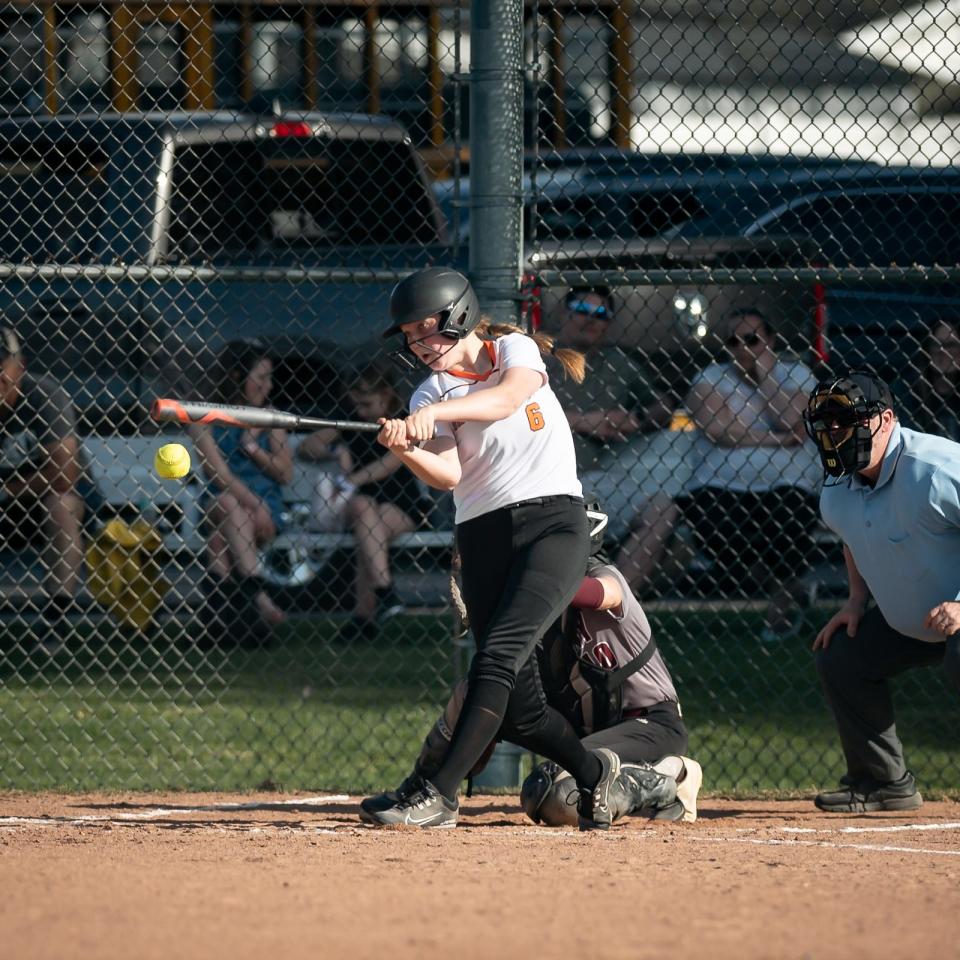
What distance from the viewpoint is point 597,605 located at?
482 centimetres

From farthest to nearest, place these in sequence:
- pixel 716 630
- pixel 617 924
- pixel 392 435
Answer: pixel 716 630
pixel 392 435
pixel 617 924

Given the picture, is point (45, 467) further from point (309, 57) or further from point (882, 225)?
point (882, 225)

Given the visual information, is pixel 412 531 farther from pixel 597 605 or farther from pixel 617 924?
pixel 617 924

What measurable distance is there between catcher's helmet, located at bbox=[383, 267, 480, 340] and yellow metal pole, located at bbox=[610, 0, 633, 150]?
4973 mm

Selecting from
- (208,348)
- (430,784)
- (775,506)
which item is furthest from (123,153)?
(430,784)

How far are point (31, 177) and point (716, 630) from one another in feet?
13.2

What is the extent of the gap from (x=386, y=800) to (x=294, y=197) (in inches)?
160

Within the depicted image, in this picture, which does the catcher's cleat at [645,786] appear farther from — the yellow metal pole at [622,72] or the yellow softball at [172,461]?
the yellow metal pole at [622,72]

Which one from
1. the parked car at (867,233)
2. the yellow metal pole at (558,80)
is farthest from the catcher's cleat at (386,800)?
the yellow metal pole at (558,80)

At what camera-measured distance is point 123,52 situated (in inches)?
367

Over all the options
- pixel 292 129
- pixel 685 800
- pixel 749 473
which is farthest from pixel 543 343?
pixel 292 129

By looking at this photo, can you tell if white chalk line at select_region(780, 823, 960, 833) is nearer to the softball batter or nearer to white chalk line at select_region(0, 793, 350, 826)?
the softball batter

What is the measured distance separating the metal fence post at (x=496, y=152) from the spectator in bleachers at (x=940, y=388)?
236cm

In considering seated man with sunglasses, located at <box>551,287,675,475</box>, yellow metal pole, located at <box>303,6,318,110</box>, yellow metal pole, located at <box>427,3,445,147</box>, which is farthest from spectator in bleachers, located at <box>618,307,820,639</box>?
yellow metal pole, located at <box>303,6,318,110</box>
